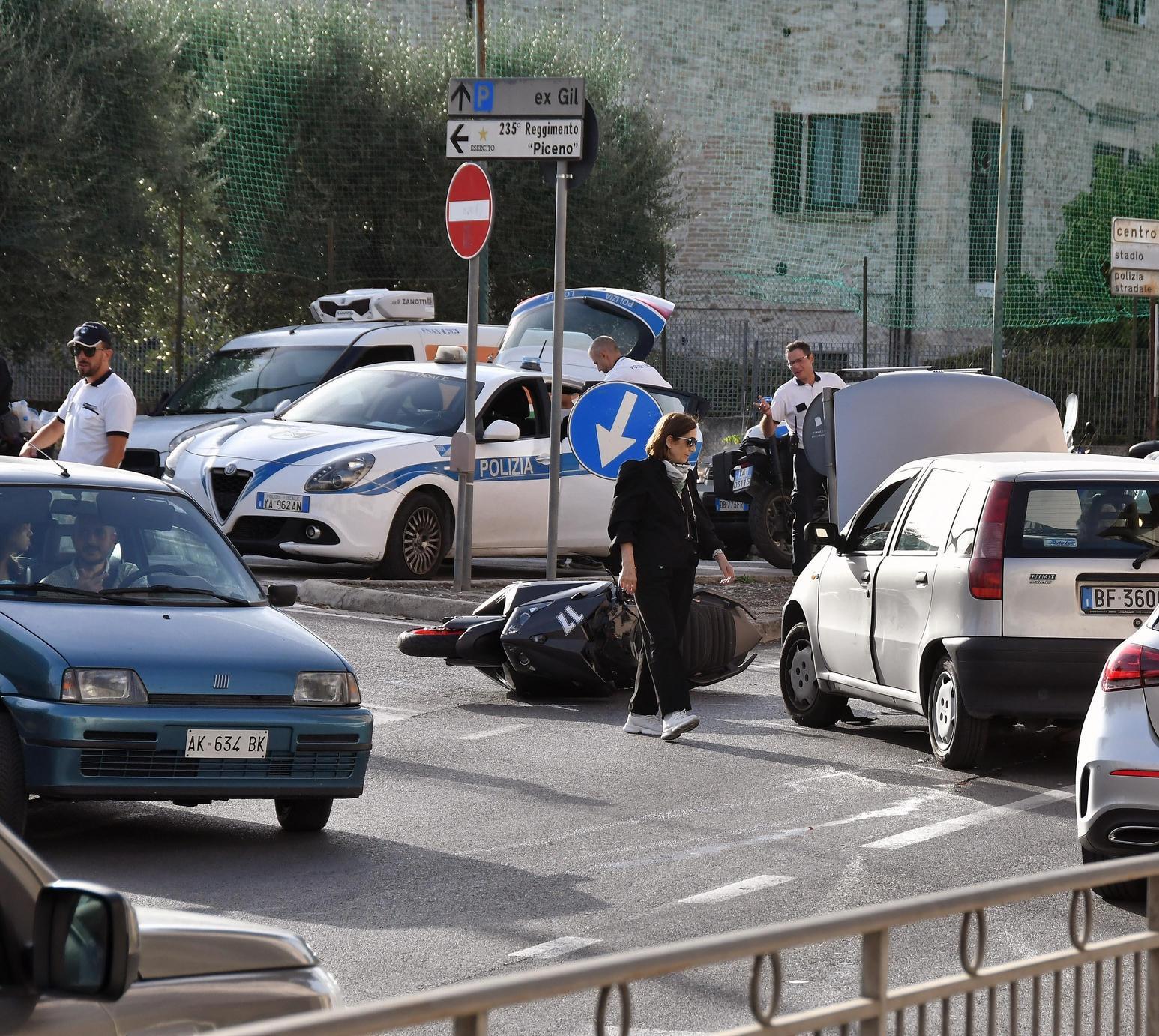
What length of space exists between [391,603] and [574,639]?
348 centimetres

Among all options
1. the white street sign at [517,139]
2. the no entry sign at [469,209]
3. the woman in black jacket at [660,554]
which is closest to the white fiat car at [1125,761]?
the woman in black jacket at [660,554]

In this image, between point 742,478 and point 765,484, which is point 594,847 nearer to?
point 765,484

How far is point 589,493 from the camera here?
722 inches

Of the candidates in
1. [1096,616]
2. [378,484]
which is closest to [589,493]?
[378,484]

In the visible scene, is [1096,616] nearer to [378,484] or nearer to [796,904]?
[796,904]

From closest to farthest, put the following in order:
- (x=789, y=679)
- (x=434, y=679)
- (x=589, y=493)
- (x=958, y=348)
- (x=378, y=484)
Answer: (x=789, y=679), (x=434, y=679), (x=378, y=484), (x=589, y=493), (x=958, y=348)

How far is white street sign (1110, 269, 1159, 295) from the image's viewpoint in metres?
21.6

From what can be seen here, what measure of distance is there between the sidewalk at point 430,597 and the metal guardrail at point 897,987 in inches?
409

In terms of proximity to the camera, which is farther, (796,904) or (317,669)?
(317,669)

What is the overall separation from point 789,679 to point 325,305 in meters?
13.7

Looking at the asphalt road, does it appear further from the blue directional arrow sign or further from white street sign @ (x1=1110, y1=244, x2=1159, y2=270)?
white street sign @ (x1=1110, y1=244, x2=1159, y2=270)

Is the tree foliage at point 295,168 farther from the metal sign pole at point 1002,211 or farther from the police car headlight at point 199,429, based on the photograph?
A: the police car headlight at point 199,429

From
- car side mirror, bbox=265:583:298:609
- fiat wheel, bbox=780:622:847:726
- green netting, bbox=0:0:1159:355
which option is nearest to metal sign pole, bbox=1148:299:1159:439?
fiat wheel, bbox=780:622:847:726

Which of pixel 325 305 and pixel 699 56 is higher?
pixel 699 56
